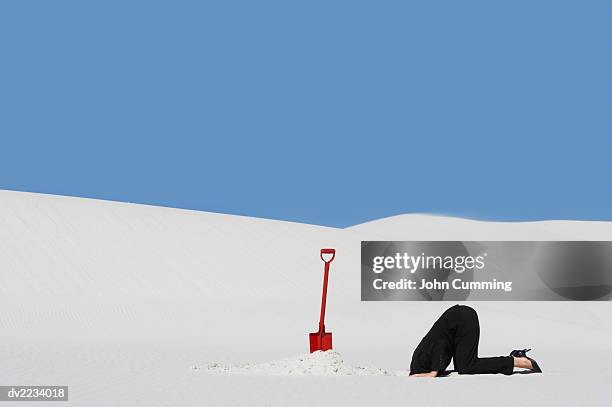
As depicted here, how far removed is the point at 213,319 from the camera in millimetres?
21281

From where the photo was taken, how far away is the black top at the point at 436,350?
36.2ft

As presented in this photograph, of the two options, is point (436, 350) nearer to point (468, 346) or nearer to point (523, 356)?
point (468, 346)

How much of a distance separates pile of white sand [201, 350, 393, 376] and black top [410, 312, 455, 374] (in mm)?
499

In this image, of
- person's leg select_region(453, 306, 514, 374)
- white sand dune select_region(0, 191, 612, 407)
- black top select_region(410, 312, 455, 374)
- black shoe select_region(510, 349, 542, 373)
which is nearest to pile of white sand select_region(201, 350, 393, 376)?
white sand dune select_region(0, 191, 612, 407)

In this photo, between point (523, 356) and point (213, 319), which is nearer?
point (523, 356)

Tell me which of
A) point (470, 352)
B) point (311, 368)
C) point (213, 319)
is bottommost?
point (311, 368)

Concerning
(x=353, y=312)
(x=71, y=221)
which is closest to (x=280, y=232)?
(x=71, y=221)

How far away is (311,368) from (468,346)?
147 cm

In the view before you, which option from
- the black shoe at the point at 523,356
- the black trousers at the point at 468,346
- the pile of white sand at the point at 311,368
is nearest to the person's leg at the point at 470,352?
the black trousers at the point at 468,346

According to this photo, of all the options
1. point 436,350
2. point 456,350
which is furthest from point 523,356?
point 436,350

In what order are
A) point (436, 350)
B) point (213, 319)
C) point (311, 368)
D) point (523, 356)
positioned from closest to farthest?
point (436, 350), point (311, 368), point (523, 356), point (213, 319)

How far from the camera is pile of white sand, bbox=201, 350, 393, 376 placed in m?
11.1

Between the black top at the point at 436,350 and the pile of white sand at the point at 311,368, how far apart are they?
50 cm

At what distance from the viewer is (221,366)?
1208 cm
